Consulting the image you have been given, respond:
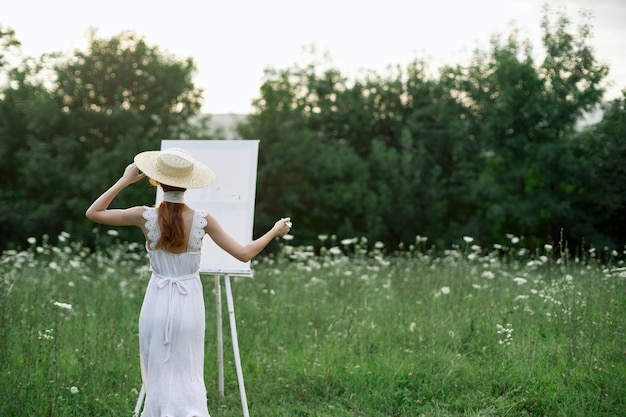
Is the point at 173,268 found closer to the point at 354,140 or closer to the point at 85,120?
the point at 85,120

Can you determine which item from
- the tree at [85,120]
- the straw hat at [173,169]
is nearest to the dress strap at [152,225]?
the straw hat at [173,169]

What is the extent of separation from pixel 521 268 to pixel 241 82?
18898 mm

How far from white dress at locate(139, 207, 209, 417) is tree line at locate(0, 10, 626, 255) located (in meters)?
17.9

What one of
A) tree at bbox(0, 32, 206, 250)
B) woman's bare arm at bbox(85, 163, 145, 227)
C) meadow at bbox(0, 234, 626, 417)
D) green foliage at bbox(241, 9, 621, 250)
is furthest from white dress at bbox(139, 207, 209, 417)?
tree at bbox(0, 32, 206, 250)

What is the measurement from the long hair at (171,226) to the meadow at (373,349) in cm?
107

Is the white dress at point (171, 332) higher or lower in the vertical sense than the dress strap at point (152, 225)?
lower

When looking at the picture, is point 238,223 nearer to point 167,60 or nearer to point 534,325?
point 534,325

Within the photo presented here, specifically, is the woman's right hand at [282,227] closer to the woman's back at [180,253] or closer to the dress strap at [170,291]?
the woman's back at [180,253]

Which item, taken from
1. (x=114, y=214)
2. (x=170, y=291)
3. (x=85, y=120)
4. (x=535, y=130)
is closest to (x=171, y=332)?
(x=170, y=291)

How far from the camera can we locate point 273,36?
25984mm

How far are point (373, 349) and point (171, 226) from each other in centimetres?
313

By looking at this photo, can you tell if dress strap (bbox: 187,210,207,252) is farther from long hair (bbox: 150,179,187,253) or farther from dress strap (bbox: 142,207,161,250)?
dress strap (bbox: 142,207,161,250)

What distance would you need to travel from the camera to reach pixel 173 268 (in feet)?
13.2

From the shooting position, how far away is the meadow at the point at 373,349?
5297 millimetres
